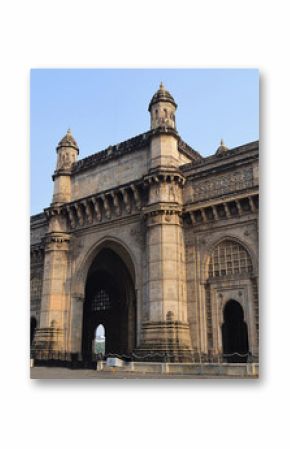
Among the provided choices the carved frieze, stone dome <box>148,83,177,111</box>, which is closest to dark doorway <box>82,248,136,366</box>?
the carved frieze

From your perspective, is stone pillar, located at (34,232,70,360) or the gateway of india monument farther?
stone pillar, located at (34,232,70,360)

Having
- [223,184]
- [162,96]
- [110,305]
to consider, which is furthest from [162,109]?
[110,305]

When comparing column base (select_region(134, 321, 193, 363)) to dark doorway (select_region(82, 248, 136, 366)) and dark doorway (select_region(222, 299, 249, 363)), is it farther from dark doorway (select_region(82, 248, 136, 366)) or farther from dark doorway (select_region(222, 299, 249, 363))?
dark doorway (select_region(82, 248, 136, 366))

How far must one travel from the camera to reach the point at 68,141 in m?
24.5

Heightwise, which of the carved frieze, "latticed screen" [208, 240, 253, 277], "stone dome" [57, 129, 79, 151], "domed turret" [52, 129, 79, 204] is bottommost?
"latticed screen" [208, 240, 253, 277]

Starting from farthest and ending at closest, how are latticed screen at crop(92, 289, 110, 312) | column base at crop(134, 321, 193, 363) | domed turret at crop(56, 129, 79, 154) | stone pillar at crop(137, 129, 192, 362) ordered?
latticed screen at crop(92, 289, 110, 312)
domed turret at crop(56, 129, 79, 154)
stone pillar at crop(137, 129, 192, 362)
column base at crop(134, 321, 193, 363)

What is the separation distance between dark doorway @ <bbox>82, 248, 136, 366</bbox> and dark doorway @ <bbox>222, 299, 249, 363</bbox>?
26.0ft

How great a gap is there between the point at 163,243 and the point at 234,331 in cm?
445

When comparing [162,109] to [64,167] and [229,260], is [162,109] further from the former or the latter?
[229,260]

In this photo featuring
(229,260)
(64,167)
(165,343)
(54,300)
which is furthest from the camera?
(64,167)

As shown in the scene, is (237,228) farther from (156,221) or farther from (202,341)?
(202,341)

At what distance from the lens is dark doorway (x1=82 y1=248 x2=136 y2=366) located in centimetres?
2633

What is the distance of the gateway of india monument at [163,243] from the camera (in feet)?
55.9
